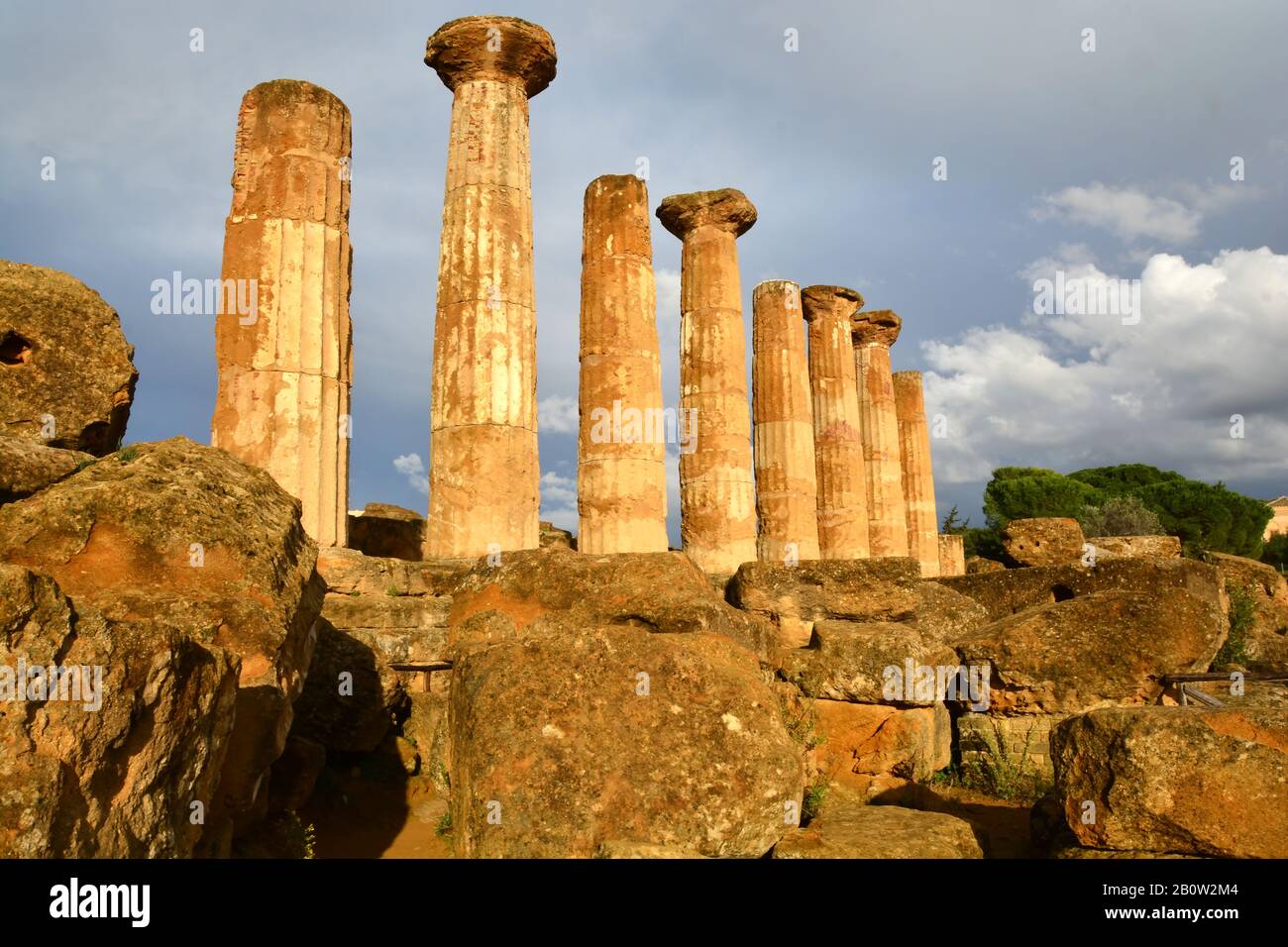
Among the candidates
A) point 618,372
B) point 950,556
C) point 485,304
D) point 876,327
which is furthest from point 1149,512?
point 485,304

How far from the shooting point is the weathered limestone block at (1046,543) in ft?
52.2

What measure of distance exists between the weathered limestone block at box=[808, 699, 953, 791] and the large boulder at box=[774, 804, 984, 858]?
184cm

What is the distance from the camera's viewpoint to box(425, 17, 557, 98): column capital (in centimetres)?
1112

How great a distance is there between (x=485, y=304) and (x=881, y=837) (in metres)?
7.69

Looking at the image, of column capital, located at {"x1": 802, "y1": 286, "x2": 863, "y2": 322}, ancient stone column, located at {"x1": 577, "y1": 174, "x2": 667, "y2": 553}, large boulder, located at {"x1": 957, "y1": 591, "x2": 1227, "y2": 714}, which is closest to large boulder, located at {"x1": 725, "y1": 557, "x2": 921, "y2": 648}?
large boulder, located at {"x1": 957, "y1": 591, "x2": 1227, "y2": 714}

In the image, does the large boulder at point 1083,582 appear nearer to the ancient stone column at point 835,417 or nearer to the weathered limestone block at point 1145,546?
the weathered limestone block at point 1145,546

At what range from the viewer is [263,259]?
361 inches

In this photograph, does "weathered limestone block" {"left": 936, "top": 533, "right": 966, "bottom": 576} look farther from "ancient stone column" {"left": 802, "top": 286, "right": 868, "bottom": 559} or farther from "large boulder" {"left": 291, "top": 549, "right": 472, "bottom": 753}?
"large boulder" {"left": 291, "top": 549, "right": 472, "bottom": 753}

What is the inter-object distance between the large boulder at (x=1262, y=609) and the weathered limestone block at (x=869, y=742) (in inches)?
171

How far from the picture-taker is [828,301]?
794 inches
